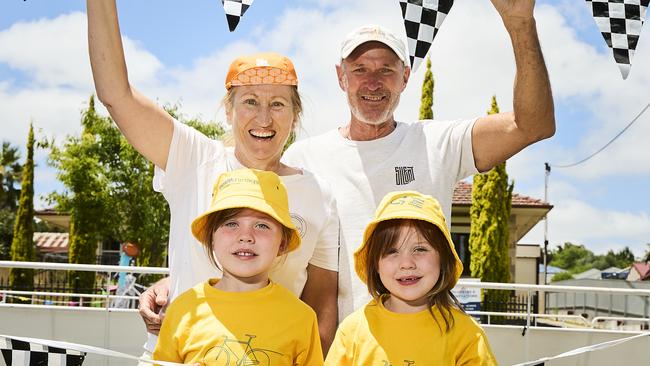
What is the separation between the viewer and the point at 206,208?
2.46m

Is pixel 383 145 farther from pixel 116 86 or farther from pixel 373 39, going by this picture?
pixel 116 86

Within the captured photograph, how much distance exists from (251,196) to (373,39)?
3.42 feet

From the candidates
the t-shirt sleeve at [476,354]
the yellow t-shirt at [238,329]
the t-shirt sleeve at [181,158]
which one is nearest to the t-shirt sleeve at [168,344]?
the yellow t-shirt at [238,329]

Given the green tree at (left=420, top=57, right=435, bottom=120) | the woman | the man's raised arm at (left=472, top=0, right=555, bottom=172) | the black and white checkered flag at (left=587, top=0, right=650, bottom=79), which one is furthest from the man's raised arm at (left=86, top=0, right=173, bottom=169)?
the green tree at (left=420, top=57, right=435, bottom=120)

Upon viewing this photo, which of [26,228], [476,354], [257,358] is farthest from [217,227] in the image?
[26,228]

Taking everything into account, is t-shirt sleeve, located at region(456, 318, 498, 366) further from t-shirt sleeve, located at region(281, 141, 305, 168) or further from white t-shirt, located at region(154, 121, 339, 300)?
t-shirt sleeve, located at region(281, 141, 305, 168)

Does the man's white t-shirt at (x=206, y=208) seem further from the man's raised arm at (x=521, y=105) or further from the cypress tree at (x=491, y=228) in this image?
the cypress tree at (x=491, y=228)

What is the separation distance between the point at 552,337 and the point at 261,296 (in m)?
6.50

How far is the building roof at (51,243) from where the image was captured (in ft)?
130

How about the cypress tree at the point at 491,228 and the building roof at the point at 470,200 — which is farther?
the building roof at the point at 470,200

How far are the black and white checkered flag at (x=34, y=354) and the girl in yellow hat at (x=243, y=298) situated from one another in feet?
0.94

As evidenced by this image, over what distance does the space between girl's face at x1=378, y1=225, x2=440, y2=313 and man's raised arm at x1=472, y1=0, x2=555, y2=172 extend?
2.06 ft

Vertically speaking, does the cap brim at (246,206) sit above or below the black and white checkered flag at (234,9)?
below

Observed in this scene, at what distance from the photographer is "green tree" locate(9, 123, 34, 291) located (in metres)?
20.1
